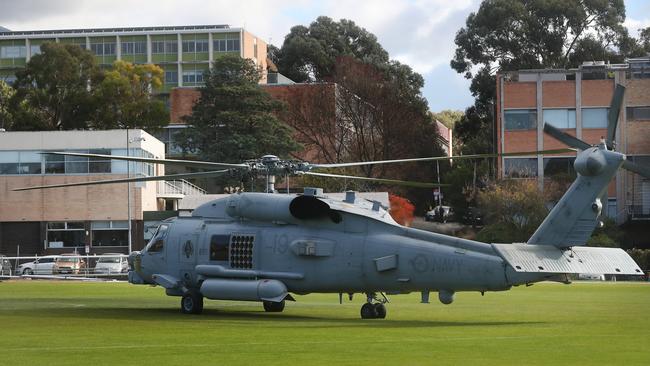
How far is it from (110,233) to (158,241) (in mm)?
63997

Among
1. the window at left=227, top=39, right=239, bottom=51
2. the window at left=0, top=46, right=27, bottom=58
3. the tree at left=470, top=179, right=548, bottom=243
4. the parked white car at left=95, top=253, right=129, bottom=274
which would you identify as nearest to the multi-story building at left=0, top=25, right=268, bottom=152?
the window at left=0, top=46, right=27, bottom=58

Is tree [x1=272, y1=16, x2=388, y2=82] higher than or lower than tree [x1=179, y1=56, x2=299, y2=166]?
higher

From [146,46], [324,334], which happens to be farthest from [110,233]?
[146,46]

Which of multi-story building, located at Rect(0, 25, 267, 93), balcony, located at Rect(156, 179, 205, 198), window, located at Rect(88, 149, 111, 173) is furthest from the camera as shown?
multi-story building, located at Rect(0, 25, 267, 93)

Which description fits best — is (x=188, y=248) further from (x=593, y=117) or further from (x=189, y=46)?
(x=189, y=46)

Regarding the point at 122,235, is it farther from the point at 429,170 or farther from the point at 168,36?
the point at 168,36

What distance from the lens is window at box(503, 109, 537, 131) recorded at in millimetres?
102000

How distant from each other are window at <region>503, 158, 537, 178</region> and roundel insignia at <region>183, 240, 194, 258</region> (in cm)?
6661

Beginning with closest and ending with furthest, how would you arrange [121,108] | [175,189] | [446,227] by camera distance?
[175,189]
[446,227]
[121,108]

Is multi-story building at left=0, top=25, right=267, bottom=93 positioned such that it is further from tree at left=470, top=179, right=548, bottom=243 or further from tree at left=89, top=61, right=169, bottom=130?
tree at left=470, top=179, right=548, bottom=243

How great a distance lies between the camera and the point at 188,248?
3591 cm

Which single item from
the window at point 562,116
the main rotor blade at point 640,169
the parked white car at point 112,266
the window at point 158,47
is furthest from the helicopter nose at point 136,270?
the window at point 158,47

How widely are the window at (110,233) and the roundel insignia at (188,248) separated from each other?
63.8 meters

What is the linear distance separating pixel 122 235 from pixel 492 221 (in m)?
29.2
